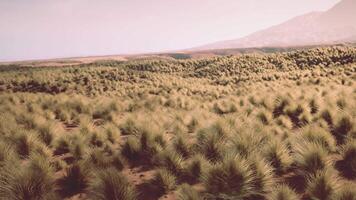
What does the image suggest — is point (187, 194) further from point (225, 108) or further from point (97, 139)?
point (225, 108)

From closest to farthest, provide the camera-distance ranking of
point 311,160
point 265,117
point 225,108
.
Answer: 1. point 311,160
2. point 265,117
3. point 225,108

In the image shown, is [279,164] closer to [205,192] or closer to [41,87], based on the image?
[205,192]

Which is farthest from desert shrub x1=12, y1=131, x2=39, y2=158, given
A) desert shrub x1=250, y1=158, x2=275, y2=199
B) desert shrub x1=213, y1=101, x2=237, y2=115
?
desert shrub x1=213, y1=101, x2=237, y2=115

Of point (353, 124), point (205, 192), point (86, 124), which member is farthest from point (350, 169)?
point (86, 124)

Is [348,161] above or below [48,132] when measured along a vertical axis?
below

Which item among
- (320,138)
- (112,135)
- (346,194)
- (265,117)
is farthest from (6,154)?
(265,117)

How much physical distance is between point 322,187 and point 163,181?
240 centimetres

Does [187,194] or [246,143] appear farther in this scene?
[246,143]

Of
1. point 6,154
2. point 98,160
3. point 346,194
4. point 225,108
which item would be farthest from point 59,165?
point 225,108

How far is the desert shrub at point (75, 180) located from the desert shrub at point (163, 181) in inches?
45.0

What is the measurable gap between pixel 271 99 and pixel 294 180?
22.3 feet

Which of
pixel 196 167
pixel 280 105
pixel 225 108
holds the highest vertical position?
pixel 196 167

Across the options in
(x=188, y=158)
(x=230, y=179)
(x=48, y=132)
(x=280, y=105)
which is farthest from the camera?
(x=280, y=105)

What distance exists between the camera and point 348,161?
5.09 meters
